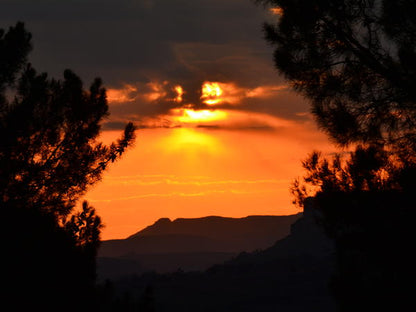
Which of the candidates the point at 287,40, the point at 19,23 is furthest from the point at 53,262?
the point at 287,40

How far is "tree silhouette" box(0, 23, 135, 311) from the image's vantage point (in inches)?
453

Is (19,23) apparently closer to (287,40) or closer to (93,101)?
(93,101)

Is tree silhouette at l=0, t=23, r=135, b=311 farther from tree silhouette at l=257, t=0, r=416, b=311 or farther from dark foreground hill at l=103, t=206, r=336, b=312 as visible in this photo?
dark foreground hill at l=103, t=206, r=336, b=312

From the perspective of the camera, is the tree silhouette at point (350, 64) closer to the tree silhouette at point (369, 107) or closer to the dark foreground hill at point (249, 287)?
the tree silhouette at point (369, 107)

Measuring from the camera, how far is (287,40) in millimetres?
13227

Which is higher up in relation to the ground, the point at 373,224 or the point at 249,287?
the point at 249,287

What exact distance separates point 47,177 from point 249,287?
7755cm

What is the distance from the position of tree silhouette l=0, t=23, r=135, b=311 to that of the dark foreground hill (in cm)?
6076

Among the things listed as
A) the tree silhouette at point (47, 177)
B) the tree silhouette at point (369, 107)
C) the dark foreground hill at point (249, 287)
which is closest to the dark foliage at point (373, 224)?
the tree silhouette at point (369, 107)

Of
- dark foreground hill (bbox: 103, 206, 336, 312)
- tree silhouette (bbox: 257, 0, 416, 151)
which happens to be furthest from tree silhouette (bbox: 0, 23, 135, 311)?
dark foreground hill (bbox: 103, 206, 336, 312)

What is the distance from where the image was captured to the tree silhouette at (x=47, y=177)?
11.5 m

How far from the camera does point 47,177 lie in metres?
14.4

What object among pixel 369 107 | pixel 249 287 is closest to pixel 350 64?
pixel 369 107

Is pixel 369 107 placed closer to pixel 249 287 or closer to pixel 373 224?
pixel 373 224
